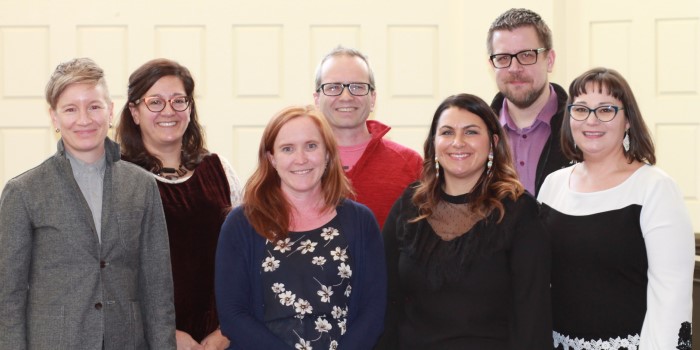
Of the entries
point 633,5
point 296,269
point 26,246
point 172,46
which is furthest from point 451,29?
point 26,246

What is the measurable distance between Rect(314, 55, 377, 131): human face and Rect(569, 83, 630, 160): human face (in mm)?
820

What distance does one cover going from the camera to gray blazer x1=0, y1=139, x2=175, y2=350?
2.15 meters

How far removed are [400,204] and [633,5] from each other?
2580mm

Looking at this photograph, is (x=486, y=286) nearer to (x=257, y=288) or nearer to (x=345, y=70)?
(x=257, y=288)

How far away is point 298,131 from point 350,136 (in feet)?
1.94

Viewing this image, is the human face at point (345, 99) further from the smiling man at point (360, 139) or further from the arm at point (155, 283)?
the arm at point (155, 283)

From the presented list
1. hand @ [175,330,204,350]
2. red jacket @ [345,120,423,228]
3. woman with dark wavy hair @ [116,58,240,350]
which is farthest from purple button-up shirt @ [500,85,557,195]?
hand @ [175,330,204,350]

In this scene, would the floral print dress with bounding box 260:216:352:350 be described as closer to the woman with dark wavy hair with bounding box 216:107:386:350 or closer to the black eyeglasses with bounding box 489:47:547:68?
the woman with dark wavy hair with bounding box 216:107:386:350

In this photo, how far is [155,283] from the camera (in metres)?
2.36

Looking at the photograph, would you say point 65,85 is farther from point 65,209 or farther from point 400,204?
point 400,204

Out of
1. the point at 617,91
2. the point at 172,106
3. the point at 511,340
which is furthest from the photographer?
the point at 172,106

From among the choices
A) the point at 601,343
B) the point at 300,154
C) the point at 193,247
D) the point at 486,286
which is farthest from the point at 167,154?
the point at 601,343

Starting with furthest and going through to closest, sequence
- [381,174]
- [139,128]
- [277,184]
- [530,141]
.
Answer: [530,141] → [381,174] → [139,128] → [277,184]

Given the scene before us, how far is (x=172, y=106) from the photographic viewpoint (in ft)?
8.59
